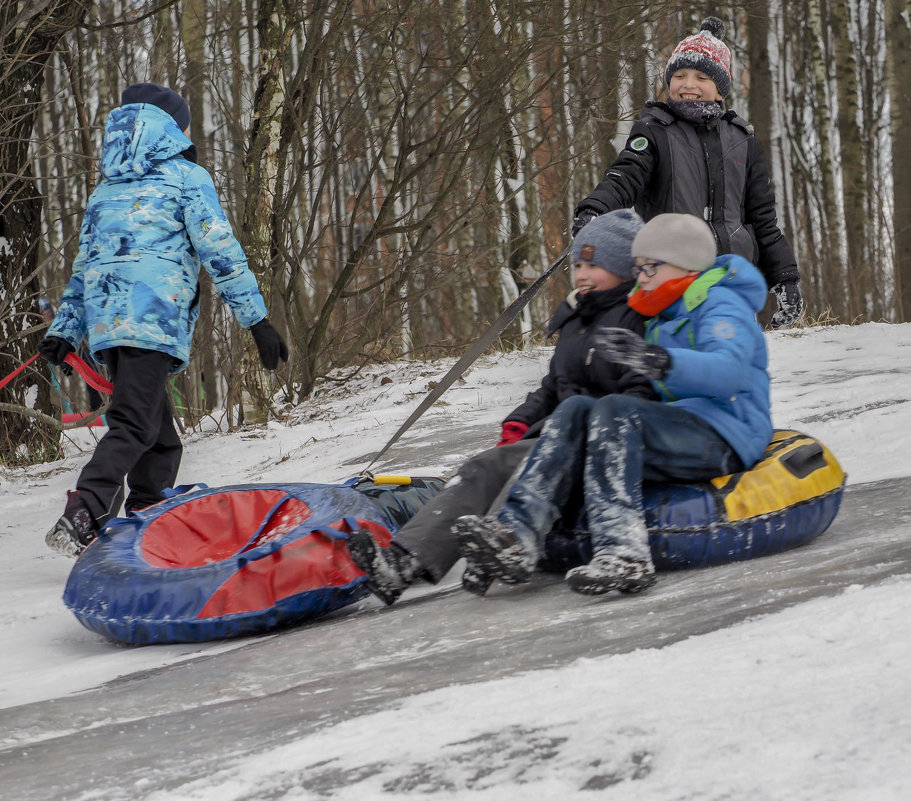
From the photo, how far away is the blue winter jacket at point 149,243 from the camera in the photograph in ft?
14.1

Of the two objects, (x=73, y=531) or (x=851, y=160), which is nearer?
(x=73, y=531)

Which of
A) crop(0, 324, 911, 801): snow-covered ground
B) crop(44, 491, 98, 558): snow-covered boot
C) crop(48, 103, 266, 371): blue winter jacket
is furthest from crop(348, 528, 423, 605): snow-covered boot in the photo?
crop(48, 103, 266, 371): blue winter jacket

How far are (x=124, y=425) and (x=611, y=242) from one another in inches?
77.1

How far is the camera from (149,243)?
433cm

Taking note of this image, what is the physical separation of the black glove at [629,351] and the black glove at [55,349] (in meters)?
2.45

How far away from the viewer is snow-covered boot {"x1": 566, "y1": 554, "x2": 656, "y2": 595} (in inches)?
113

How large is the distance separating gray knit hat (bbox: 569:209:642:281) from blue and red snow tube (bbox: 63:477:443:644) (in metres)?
1.04

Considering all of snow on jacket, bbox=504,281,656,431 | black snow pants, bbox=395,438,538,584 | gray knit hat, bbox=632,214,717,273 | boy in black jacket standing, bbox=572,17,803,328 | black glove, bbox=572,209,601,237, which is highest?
boy in black jacket standing, bbox=572,17,803,328

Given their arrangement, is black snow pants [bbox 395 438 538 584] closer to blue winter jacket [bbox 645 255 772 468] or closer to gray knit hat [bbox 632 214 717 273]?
blue winter jacket [bbox 645 255 772 468]

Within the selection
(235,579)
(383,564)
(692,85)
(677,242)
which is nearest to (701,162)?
(692,85)

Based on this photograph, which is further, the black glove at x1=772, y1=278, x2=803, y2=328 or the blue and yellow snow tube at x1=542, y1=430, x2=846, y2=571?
the black glove at x1=772, y1=278, x2=803, y2=328

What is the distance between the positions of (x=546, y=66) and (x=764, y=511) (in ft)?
20.1

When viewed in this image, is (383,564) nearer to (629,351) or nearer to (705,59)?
(629,351)

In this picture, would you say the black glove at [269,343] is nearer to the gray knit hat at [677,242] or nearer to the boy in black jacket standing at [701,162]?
the boy in black jacket standing at [701,162]
